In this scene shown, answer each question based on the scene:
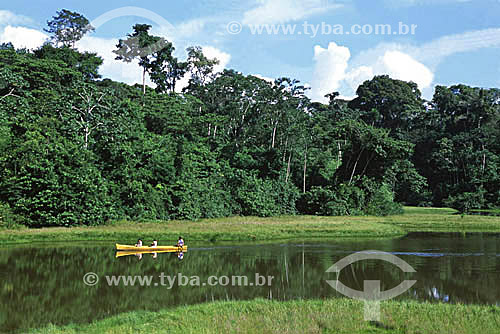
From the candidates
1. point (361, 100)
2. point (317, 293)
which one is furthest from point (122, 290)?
point (361, 100)

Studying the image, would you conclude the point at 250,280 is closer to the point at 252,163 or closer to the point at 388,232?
the point at 388,232

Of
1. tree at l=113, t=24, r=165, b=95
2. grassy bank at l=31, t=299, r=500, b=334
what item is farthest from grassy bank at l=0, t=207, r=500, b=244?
tree at l=113, t=24, r=165, b=95

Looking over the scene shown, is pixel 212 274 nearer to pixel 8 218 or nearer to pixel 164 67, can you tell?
pixel 8 218

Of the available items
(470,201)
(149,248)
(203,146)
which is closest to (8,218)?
(149,248)

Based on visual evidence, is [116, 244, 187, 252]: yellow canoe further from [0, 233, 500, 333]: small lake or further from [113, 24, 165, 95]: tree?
[113, 24, 165, 95]: tree

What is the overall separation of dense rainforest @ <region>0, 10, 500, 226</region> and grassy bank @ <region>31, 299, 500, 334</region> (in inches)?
1073

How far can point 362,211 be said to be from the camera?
60219mm

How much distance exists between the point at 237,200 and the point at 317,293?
3833 centimetres

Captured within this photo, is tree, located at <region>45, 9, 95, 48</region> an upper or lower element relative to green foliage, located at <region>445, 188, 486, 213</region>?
upper

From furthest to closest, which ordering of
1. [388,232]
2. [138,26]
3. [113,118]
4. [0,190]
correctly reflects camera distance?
[138,26]
[113,118]
[388,232]
[0,190]

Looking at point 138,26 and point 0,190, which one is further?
point 138,26

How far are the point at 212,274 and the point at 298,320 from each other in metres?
9.05

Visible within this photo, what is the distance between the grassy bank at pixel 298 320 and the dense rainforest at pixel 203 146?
27265 millimetres

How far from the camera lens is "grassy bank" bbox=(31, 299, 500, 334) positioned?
12922mm
